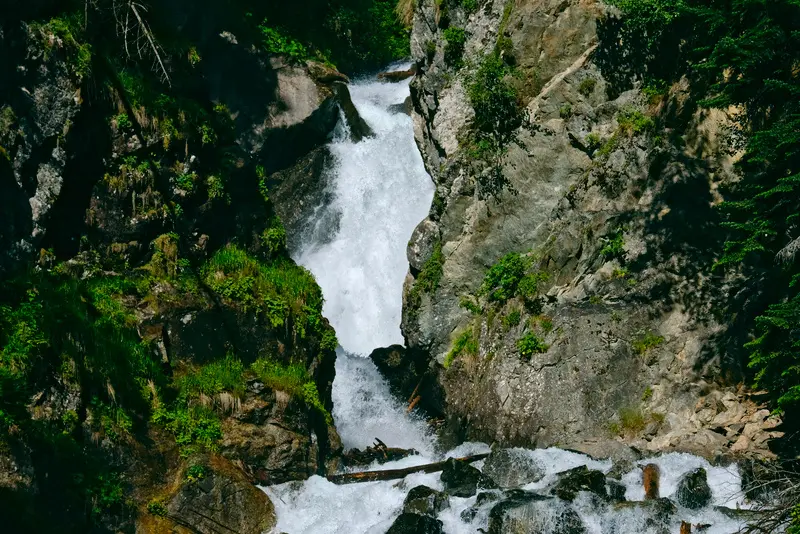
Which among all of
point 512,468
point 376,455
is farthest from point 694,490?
point 376,455

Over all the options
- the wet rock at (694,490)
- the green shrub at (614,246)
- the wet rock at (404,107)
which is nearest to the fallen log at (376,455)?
the green shrub at (614,246)

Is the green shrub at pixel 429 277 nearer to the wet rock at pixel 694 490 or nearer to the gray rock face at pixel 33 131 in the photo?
the wet rock at pixel 694 490

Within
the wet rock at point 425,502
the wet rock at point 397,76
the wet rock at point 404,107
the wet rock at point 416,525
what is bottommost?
the wet rock at point 416,525

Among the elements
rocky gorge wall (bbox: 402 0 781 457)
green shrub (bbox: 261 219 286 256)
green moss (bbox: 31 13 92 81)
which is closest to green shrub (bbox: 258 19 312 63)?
rocky gorge wall (bbox: 402 0 781 457)

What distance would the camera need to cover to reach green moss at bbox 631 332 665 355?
56.0 feet

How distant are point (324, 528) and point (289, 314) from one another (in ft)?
17.3

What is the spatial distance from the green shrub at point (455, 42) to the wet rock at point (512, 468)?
953 centimetres

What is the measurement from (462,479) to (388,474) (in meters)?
1.85

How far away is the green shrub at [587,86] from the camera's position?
19.0 meters

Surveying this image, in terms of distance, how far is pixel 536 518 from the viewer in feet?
46.5

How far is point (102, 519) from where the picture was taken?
15.3m

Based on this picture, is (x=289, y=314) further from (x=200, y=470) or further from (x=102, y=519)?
(x=102, y=519)

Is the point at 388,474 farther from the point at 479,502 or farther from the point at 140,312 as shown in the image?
the point at 140,312

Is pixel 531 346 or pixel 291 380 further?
pixel 291 380
